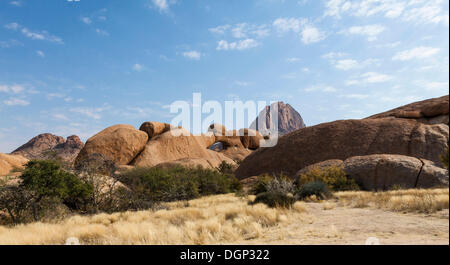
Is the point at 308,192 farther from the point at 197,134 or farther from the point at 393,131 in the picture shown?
the point at 197,134

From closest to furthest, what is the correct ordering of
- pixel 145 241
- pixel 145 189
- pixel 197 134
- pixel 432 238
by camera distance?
pixel 432 238
pixel 145 241
pixel 145 189
pixel 197 134

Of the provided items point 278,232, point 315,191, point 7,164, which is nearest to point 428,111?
point 315,191

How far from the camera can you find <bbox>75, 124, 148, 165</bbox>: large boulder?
35156 millimetres

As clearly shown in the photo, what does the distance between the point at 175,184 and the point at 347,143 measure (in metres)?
16.7

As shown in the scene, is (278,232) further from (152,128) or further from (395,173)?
(152,128)

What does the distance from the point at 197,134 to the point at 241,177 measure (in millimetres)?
18158

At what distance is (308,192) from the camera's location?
1587cm

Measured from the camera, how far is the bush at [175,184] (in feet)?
62.1

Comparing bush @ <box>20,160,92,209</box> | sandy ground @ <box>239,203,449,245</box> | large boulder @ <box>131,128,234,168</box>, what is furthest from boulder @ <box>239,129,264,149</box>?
sandy ground @ <box>239,203,449,245</box>

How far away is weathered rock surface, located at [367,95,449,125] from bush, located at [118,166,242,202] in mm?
17788

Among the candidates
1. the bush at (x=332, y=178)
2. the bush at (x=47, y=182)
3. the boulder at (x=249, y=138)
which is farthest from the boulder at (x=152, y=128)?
the bush at (x=47, y=182)

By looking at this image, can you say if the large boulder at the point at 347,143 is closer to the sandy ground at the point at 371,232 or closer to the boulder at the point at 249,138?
the sandy ground at the point at 371,232

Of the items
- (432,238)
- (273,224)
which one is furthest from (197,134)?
(432,238)

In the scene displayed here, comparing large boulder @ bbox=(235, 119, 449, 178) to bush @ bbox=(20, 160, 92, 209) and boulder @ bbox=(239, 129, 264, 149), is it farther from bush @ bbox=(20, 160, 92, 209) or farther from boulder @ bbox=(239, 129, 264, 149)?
boulder @ bbox=(239, 129, 264, 149)
